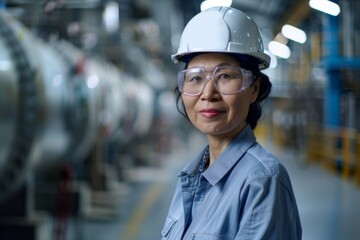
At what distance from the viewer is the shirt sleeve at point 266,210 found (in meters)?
1.56

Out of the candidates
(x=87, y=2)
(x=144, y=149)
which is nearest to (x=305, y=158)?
(x=144, y=149)

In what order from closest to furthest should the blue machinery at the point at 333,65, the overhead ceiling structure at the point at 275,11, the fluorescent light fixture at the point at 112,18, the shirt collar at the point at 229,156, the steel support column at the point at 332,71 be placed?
the shirt collar at the point at 229,156 < the fluorescent light fixture at the point at 112,18 < the blue machinery at the point at 333,65 < the steel support column at the point at 332,71 < the overhead ceiling structure at the point at 275,11

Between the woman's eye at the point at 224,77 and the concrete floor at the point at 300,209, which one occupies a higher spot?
the woman's eye at the point at 224,77

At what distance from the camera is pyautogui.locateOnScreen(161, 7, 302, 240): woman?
160 centimetres

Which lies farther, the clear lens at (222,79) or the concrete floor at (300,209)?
the concrete floor at (300,209)

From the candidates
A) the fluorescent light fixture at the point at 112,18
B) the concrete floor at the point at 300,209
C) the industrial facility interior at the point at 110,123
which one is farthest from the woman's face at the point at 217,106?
the fluorescent light fixture at the point at 112,18

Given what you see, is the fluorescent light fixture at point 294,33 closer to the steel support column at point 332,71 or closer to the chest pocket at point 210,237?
the steel support column at point 332,71

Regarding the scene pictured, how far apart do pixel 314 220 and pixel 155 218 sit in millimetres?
2057

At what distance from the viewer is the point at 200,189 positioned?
1.81 meters

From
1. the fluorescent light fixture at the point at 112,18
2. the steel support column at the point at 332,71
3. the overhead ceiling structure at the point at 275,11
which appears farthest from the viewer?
the overhead ceiling structure at the point at 275,11

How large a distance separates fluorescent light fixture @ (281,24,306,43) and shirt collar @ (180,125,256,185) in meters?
17.1

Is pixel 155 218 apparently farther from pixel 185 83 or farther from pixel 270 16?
pixel 270 16

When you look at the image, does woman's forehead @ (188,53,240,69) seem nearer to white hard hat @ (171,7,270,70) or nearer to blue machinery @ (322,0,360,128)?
white hard hat @ (171,7,270,70)

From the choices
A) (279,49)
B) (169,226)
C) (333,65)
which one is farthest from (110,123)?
(279,49)
